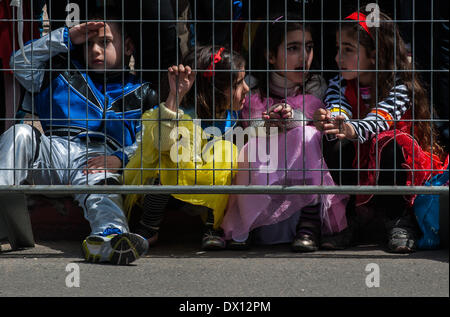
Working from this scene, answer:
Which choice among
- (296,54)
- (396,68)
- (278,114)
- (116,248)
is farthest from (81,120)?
(396,68)

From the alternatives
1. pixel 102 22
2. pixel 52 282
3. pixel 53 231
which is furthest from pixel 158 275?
pixel 102 22

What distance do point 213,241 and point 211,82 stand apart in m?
0.78

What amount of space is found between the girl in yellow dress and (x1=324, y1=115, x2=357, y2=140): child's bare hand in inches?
18.4

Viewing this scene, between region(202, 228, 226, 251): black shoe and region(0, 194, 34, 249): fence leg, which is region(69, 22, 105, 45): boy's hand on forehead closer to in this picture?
region(0, 194, 34, 249): fence leg

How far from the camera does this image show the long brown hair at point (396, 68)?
4504 mm

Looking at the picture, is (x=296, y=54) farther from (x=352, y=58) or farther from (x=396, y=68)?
(x=396, y=68)

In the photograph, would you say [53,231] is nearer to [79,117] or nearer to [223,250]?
[79,117]

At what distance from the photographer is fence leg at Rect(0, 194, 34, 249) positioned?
14.4 ft

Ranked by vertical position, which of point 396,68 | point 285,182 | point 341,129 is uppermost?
point 396,68

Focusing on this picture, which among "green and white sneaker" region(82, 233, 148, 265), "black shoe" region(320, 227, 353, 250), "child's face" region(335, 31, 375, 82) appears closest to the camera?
"green and white sneaker" region(82, 233, 148, 265)

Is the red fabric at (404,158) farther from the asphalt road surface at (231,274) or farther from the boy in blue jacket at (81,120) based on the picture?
the boy in blue jacket at (81,120)

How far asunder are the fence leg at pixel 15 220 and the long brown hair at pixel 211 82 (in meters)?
0.95

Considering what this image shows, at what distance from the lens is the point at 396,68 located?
4445 millimetres

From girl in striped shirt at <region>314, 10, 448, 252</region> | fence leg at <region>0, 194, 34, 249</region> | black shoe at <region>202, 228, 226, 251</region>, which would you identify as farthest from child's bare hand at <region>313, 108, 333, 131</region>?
fence leg at <region>0, 194, 34, 249</region>
